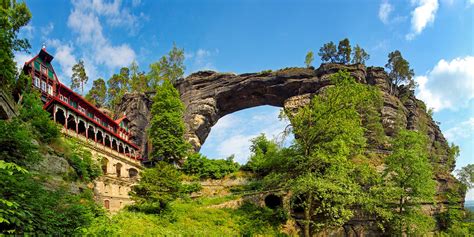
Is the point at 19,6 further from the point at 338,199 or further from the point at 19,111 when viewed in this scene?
the point at 338,199

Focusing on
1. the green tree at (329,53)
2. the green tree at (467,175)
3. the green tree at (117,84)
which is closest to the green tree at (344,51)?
the green tree at (329,53)

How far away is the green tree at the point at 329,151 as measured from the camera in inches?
855

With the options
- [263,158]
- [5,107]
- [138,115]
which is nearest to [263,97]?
[263,158]

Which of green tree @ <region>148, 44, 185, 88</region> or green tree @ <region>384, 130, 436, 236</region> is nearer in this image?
green tree @ <region>384, 130, 436, 236</region>

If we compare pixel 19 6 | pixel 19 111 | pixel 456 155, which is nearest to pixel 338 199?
pixel 19 111

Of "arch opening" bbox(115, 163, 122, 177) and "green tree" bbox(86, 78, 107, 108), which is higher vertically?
"green tree" bbox(86, 78, 107, 108)

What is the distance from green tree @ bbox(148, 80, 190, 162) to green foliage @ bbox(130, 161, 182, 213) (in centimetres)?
1536

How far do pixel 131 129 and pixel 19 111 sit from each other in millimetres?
36046

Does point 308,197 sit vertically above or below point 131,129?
below

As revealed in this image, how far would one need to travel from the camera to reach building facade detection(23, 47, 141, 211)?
26.2 metres

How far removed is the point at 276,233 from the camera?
2464cm

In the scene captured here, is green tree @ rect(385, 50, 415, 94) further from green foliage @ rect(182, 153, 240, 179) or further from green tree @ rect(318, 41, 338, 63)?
green foliage @ rect(182, 153, 240, 179)

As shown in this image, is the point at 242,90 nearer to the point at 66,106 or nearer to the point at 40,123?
the point at 66,106

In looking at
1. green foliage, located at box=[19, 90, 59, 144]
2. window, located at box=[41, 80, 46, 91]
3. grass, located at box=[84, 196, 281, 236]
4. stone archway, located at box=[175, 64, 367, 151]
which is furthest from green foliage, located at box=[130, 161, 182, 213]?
stone archway, located at box=[175, 64, 367, 151]
